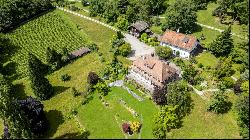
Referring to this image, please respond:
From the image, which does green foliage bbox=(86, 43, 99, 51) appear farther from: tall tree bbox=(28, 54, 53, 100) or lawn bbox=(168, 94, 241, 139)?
lawn bbox=(168, 94, 241, 139)

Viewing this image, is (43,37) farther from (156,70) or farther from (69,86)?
(156,70)

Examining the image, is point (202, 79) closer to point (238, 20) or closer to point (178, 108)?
point (178, 108)

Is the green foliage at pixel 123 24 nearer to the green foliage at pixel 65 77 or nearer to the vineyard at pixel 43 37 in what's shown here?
the vineyard at pixel 43 37

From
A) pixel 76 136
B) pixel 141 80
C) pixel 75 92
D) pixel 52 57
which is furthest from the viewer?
pixel 52 57

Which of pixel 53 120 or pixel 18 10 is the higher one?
pixel 18 10

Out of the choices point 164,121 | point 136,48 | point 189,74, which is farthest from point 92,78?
point 189,74

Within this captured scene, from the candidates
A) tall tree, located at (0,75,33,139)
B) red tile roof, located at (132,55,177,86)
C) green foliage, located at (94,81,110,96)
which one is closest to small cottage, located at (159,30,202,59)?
red tile roof, located at (132,55,177,86)

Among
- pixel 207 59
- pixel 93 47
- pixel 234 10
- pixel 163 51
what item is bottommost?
pixel 207 59

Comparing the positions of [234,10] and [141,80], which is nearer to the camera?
[141,80]
